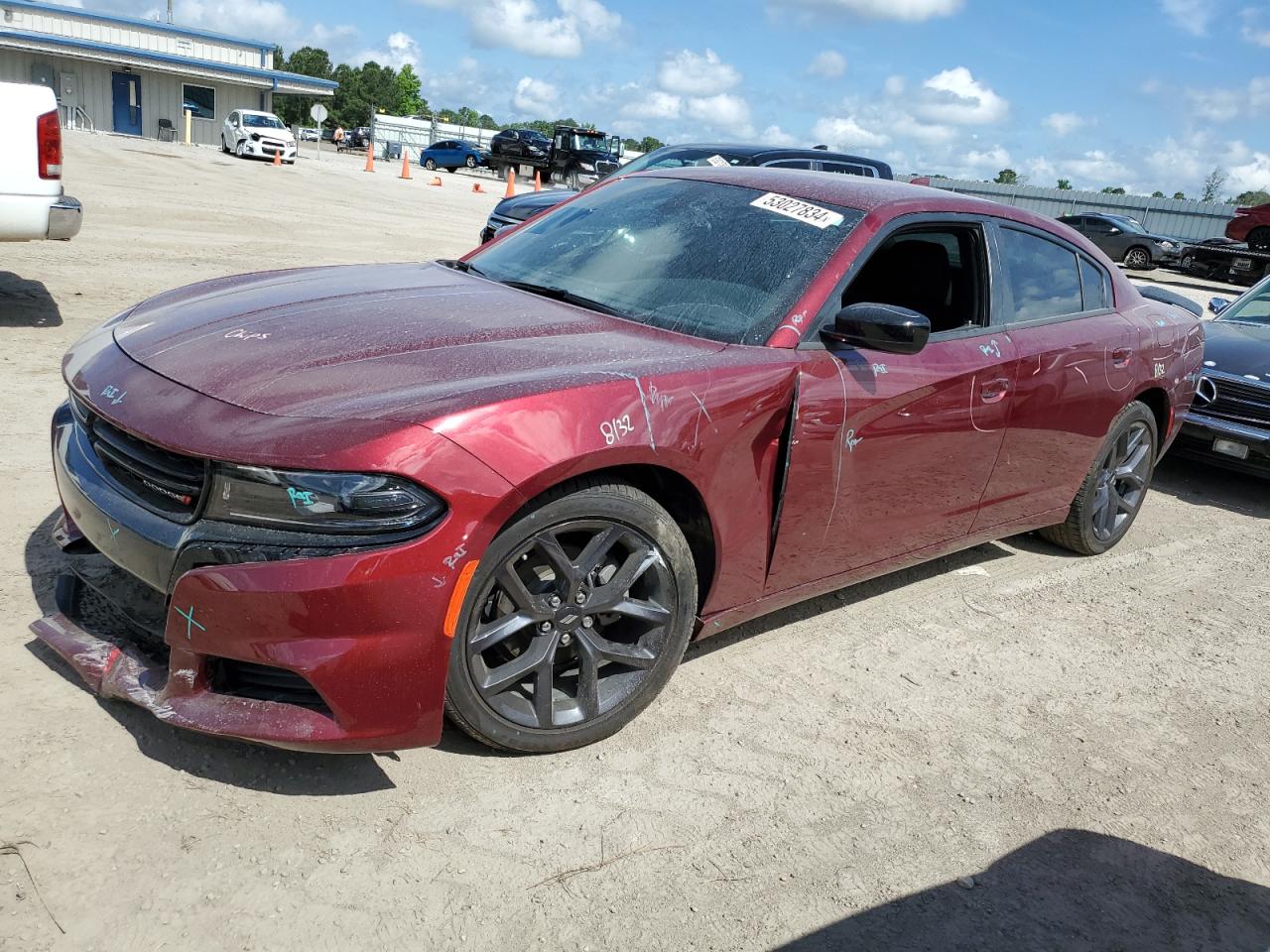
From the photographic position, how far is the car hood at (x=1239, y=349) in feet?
21.8

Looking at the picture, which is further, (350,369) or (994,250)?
(994,250)

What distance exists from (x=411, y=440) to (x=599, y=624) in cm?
90

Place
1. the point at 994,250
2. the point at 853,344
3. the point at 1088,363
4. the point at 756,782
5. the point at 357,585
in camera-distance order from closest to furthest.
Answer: the point at 357,585 → the point at 756,782 → the point at 853,344 → the point at 994,250 → the point at 1088,363

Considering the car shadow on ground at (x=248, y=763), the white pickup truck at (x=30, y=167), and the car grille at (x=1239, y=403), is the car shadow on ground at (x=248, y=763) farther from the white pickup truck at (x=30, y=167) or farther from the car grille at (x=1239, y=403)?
the car grille at (x=1239, y=403)

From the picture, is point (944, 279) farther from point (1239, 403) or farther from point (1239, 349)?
point (1239, 349)

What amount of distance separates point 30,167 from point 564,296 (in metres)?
5.20

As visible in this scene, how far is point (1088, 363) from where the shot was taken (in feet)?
14.6

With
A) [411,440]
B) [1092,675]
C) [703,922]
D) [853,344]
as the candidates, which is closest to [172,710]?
[411,440]

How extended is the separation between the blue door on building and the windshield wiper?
176 ft

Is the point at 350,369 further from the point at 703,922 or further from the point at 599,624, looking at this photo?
the point at 703,922

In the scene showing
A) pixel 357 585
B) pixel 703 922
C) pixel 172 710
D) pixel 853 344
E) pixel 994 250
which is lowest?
pixel 703 922

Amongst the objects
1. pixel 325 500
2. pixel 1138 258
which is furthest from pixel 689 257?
pixel 1138 258

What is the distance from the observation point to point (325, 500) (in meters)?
2.41

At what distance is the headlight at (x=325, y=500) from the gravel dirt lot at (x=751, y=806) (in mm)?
771
